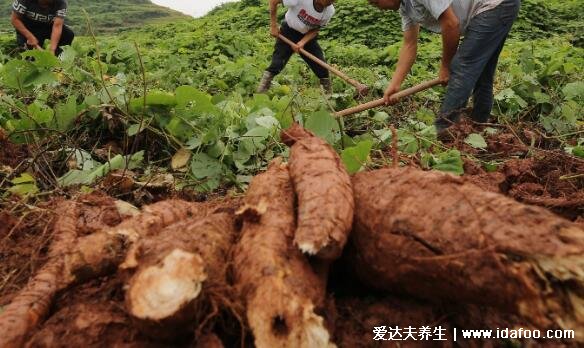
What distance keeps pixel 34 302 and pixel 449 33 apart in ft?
9.42

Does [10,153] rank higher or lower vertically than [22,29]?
higher

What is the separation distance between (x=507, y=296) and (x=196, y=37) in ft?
35.0

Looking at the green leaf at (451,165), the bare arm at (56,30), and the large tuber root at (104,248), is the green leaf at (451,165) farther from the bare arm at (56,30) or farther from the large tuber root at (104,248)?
the bare arm at (56,30)

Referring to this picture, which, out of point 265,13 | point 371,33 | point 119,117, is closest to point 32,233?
point 119,117

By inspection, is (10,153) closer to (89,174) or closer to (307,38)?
(89,174)

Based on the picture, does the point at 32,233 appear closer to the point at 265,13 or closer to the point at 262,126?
the point at 262,126

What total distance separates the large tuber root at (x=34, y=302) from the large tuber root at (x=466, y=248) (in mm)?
805

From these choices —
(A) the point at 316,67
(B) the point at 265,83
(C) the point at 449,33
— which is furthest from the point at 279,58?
(C) the point at 449,33

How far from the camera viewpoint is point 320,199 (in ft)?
3.79

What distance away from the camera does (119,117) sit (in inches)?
98.3

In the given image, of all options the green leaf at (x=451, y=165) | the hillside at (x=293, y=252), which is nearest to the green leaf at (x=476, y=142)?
the hillside at (x=293, y=252)

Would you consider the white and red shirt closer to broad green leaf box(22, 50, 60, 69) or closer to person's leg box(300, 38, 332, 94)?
person's leg box(300, 38, 332, 94)

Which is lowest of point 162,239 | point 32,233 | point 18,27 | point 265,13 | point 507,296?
point 265,13

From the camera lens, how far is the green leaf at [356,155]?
171 centimetres
